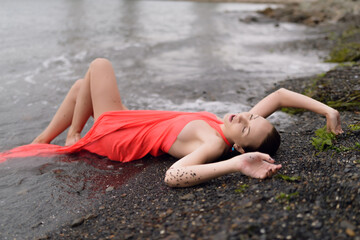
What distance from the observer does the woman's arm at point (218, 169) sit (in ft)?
12.0

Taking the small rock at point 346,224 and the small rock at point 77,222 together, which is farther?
the small rock at point 77,222

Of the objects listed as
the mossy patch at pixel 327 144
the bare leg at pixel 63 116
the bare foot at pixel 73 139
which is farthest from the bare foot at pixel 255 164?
the bare leg at pixel 63 116

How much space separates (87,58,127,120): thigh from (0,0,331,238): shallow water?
78 cm

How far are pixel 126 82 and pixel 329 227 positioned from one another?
25.8ft

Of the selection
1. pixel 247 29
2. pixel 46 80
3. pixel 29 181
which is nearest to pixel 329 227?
pixel 29 181

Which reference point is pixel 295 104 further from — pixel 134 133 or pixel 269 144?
pixel 134 133

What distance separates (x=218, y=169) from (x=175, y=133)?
3.41 feet

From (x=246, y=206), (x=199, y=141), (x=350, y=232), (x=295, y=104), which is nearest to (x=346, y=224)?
(x=350, y=232)

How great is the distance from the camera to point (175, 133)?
15.0ft

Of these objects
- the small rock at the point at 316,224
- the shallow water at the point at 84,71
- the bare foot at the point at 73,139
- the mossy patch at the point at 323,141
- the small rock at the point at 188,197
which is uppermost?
the small rock at the point at 316,224

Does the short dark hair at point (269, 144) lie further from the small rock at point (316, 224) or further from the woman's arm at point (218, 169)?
the small rock at point (316, 224)

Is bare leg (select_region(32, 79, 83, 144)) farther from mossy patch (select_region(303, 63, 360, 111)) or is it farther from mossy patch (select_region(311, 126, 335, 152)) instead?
mossy patch (select_region(303, 63, 360, 111))

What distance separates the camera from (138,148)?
4.86 metres

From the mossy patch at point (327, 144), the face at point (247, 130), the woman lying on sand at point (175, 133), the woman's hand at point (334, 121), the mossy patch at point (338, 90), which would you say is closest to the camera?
the woman lying on sand at point (175, 133)
